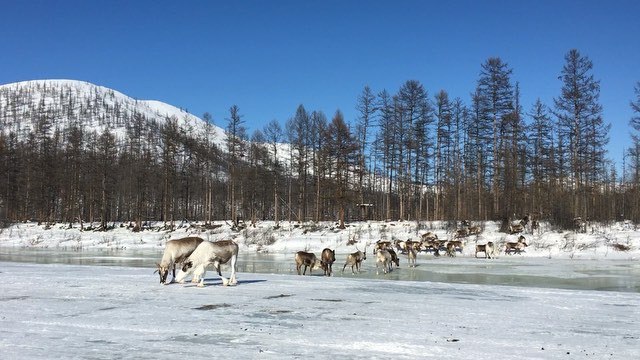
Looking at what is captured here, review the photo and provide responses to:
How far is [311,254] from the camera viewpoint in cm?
2152

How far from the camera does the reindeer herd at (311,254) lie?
47.2ft

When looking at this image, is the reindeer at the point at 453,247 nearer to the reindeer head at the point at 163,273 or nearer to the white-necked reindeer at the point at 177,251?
the white-necked reindeer at the point at 177,251

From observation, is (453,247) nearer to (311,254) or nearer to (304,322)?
(311,254)

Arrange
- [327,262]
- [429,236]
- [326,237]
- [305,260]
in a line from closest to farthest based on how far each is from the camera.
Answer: [305,260] < [327,262] < [429,236] < [326,237]

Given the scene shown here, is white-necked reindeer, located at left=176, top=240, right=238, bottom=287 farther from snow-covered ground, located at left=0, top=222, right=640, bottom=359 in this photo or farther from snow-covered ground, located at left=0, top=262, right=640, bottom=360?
snow-covered ground, located at left=0, top=222, right=640, bottom=359

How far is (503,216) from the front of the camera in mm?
39906

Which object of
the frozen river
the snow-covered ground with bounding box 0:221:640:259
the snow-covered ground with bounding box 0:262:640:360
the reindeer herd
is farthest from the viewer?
the snow-covered ground with bounding box 0:221:640:259

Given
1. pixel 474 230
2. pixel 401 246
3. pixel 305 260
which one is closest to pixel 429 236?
pixel 401 246

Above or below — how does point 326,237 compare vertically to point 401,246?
above

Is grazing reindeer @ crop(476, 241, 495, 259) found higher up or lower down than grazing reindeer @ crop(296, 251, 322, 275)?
lower down

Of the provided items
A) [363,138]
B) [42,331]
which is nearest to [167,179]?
[363,138]

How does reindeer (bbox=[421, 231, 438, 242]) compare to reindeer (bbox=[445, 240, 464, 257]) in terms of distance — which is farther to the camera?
reindeer (bbox=[421, 231, 438, 242])

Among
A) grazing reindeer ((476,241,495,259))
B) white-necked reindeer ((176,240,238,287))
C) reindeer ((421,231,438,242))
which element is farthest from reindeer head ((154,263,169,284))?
reindeer ((421,231,438,242))

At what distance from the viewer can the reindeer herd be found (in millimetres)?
14375
